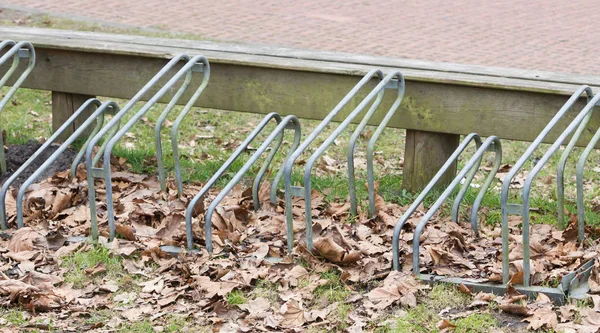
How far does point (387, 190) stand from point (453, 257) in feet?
4.46

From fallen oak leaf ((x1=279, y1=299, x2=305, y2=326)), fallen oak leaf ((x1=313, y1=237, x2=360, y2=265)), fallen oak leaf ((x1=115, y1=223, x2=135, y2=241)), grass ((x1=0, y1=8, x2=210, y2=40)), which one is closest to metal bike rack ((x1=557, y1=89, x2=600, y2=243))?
fallen oak leaf ((x1=313, y1=237, x2=360, y2=265))

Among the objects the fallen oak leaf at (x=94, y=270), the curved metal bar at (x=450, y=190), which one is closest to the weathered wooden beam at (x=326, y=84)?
the curved metal bar at (x=450, y=190)

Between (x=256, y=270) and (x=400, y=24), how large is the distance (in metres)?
8.06

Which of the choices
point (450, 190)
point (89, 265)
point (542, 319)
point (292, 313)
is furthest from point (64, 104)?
point (542, 319)

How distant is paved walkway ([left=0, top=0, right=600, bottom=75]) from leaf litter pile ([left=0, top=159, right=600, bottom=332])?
5.48 meters

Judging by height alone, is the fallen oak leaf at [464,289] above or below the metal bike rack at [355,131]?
below

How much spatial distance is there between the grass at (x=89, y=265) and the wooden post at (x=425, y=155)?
6.33 feet

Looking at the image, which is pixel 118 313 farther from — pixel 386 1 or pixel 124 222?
pixel 386 1

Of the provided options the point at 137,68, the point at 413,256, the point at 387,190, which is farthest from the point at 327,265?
the point at 137,68

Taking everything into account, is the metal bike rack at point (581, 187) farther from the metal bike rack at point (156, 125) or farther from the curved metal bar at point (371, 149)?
the metal bike rack at point (156, 125)

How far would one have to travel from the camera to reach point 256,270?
4.79 meters

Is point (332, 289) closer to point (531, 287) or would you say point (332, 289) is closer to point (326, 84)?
point (531, 287)

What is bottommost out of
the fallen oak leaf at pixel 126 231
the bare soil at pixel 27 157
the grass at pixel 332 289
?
the grass at pixel 332 289

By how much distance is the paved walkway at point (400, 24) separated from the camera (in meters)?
10.9
